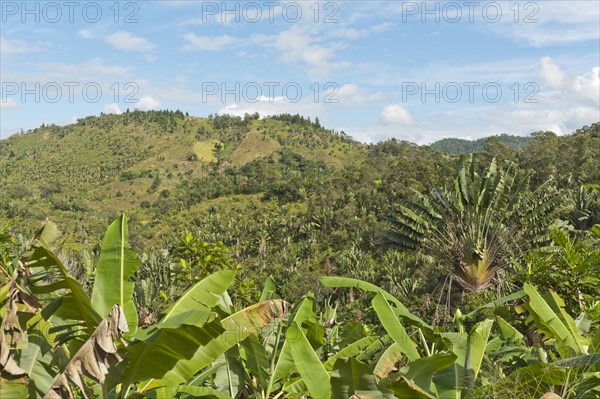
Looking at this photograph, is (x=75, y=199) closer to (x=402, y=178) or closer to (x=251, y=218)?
(x=251, y=218)

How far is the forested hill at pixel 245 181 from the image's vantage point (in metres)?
45.7

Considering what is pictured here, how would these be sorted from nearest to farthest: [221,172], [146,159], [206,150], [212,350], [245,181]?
[212,350] < [245,181] < [221,172] < [146,159] < [206,150]

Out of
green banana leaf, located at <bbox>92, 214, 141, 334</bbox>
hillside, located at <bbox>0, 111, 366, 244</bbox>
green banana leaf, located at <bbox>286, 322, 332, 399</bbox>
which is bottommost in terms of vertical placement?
green banana leaf, located at <bbox>286, 322, 332, 399</bbox>

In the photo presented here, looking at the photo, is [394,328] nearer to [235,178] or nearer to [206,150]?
[235,178]

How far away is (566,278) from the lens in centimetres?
Result: 556

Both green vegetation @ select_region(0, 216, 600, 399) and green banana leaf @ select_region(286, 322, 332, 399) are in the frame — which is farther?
green banana leaf @ select_region(286, 322, 332, 399)

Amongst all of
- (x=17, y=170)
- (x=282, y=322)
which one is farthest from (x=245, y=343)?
(x=17, y=170)

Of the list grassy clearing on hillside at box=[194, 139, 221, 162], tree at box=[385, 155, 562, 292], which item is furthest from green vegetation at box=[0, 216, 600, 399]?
grassy clearing on hillside at box=[194, 139, 221, 162]

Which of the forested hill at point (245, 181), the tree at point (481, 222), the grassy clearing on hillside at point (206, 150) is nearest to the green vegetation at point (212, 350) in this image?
the forested hill at point (245, 181)

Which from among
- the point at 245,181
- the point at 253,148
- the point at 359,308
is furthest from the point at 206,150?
the point at 359,308

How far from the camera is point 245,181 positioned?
79.9m

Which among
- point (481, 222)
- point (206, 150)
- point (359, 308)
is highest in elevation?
point (206, 150)

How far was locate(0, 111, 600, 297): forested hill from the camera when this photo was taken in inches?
1797

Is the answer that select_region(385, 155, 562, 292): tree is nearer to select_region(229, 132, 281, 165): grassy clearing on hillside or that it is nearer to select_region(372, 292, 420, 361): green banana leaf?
select_region(372, 292, 420, 361): green banana leaf
